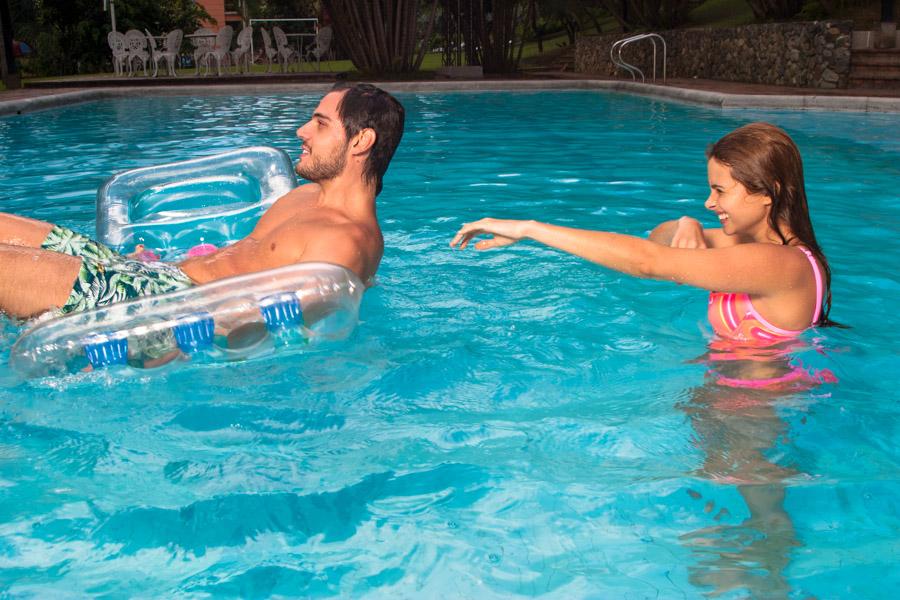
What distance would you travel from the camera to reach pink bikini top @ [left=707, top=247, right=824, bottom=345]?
Answer: 282cm

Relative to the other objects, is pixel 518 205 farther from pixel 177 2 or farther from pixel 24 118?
pixel 177 2

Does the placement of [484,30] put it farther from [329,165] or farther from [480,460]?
[480,460]

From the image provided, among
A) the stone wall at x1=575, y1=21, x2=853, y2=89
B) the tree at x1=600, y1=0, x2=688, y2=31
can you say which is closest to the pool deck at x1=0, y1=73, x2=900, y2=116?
the stone wall at x1=575, y1=21, x2=853, y2=89

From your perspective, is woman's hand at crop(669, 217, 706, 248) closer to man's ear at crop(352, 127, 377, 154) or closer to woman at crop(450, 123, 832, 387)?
woman at crop(450, 123, 832, 387)

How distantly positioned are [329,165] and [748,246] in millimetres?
1749

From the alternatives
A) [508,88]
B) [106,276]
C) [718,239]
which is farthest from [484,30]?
[718,239]

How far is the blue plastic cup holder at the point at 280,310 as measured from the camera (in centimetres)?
305

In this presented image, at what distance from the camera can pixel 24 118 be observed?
12445 mm

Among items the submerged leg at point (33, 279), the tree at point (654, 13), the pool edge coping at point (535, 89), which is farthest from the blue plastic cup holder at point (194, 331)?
the tree at point (654, 13)

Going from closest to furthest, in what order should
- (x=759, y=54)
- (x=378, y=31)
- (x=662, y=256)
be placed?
(x=662, y=256)
(x=759, y=54)
(x=378, y=31)

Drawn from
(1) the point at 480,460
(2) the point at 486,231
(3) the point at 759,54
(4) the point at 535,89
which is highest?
(3) the point at 759,54

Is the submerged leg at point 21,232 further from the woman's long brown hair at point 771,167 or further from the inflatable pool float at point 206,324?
the woman's long brown hair at point 771,167

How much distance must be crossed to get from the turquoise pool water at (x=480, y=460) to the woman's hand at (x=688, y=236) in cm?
47

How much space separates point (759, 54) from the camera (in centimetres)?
1558
